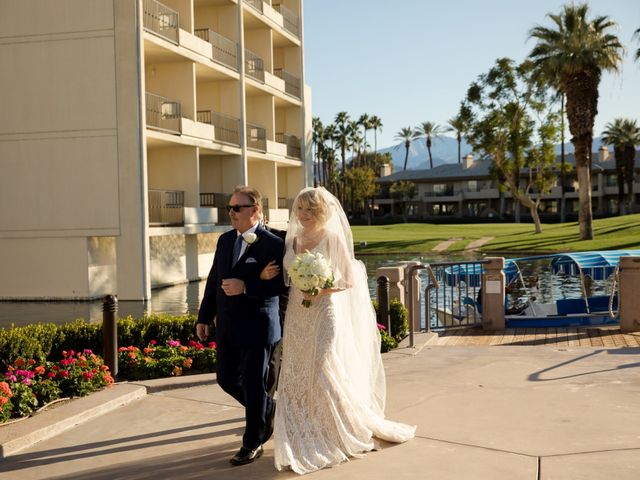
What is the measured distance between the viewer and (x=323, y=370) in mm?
6512

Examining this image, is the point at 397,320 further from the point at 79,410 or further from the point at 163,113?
the point at 163,113

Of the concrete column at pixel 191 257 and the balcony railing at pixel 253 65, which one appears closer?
the concrete column at pixel 191 257

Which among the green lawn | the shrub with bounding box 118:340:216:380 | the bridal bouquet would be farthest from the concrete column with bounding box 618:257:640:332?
the green lawn

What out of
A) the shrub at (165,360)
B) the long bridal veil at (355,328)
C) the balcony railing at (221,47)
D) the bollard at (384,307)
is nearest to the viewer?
the long bridal veil at (355,328)

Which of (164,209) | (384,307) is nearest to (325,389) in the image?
(384,307)

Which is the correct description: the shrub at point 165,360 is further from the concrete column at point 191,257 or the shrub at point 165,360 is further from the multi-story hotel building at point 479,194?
the multi-story hotel building at point 479,194

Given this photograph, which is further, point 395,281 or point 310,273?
point 395,281

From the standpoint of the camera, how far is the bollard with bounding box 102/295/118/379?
9945mm

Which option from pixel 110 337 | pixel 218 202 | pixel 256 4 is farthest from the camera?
pixel 256 4

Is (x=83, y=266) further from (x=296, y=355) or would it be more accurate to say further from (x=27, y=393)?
(x=296, y=355)

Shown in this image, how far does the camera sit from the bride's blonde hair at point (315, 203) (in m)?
6.55

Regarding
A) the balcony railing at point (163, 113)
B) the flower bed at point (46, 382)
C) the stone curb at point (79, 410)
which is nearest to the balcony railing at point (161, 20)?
the balcony railing at point (163, 113)

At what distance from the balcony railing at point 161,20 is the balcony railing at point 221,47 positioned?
2701mm

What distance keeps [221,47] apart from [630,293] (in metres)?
24.1
